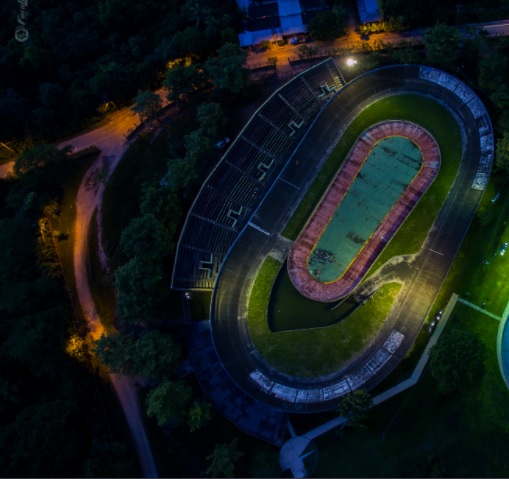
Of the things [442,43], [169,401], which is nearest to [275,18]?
[442,43]

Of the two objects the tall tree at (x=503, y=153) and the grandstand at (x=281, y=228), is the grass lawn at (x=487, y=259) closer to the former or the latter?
the grandstand at (x=281, y=228)

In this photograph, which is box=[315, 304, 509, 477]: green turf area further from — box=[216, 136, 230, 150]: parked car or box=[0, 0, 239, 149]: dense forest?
box=[0, 0, 239, 149]: dense forest

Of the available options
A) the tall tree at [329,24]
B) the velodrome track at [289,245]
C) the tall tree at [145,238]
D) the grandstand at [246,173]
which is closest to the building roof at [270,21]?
the tall tree at [329,24]

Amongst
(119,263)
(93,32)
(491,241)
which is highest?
(93,32)

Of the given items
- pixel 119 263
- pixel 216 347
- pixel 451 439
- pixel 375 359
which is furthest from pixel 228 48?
pixel 451 439

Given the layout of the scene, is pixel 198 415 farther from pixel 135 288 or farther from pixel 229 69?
pixel 229 69

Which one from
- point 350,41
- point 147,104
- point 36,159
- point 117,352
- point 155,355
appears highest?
point 350,41

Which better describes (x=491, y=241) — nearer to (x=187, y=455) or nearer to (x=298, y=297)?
(x=298, y=297)
